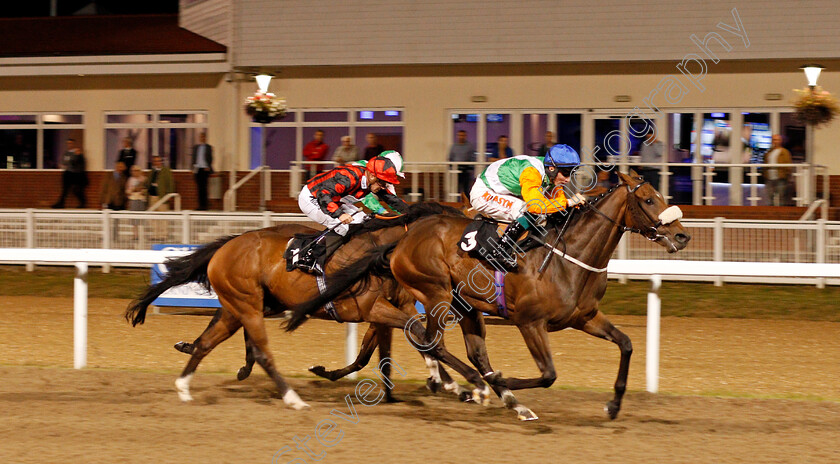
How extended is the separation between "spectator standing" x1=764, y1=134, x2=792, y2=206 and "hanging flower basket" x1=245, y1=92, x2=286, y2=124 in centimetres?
681

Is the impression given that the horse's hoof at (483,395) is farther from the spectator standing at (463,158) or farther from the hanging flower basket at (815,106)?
the spectator standing at (463,158)

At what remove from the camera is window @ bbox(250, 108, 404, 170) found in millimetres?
16672

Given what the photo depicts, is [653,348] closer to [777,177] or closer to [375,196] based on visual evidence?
[375,196]

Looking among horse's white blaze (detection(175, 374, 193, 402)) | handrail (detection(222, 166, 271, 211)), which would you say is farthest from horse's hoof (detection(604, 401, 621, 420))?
handrail (detection(222, 166, 271, 211))

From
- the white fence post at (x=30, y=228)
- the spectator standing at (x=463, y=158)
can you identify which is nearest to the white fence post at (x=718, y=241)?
the spectator standing at (x=463, y=158)

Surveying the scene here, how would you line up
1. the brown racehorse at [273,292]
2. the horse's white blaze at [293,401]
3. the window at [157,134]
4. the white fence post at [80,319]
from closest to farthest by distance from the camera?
the horse's white blaze at [293,401]
the brown racehorse at [273,292]
the white fence post at [80,319]
the window at [157,134]

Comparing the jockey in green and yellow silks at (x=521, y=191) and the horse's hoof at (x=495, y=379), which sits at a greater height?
the jockey in green and yellow silks at (x=521, y=191)

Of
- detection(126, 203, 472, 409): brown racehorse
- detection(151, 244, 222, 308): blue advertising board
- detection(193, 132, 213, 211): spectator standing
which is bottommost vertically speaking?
detection(151, 244, 222, 308): blue advertising board

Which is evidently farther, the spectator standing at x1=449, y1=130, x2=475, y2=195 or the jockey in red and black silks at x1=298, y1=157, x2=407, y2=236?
the spectator standing at x1=449, y1=130, x2=475, y2=195

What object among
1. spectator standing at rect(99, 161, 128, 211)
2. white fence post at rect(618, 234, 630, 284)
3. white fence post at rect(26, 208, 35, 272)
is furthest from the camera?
spectator standing at rect(99, 161, 128, 211)

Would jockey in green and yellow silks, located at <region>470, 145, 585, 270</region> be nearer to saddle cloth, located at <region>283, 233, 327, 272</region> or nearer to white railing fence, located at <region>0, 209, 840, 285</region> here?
saddle cloth, located at <region>283, 233, 327, 272</region>

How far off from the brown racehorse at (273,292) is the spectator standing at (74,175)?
35.9ft

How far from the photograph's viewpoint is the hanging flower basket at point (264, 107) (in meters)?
14.0

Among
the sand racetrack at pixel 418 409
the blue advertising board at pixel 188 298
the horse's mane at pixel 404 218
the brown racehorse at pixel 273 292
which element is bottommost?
the sand racetrack at pixel 418 409
